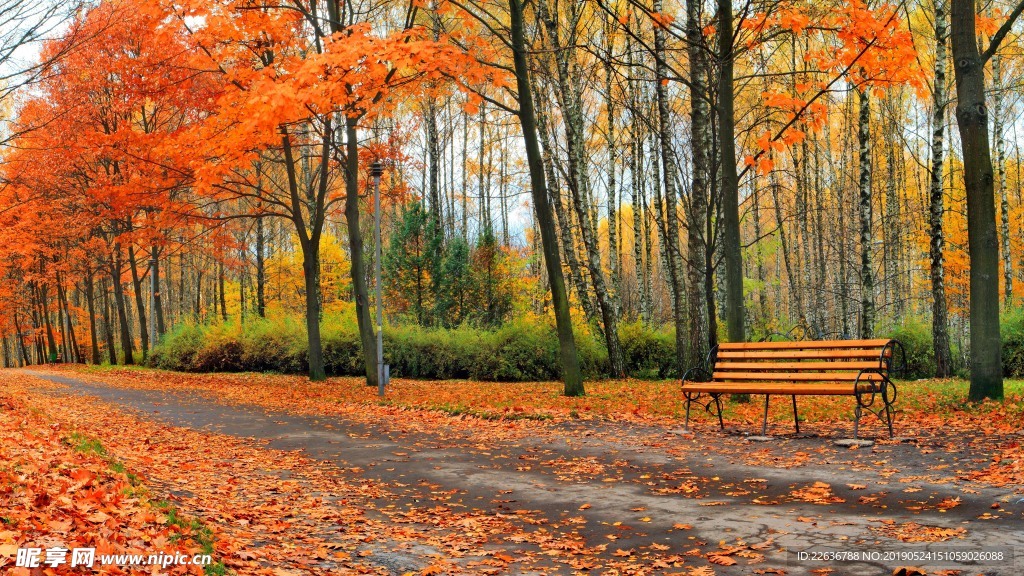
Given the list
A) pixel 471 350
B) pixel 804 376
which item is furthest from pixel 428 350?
pixel 804 376

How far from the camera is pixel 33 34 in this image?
9.91 m

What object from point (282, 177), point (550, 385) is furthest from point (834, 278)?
point (282, 177)

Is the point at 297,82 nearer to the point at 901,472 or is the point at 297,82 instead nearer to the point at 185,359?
the point at 901,472

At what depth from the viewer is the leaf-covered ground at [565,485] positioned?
14.3ft

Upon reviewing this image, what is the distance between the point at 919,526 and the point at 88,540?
455 cm

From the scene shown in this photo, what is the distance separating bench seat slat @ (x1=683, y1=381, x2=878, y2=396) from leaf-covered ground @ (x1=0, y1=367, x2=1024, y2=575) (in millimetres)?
547

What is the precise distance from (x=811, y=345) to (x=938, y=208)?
847cm

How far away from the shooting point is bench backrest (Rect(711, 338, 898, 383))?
770 cm

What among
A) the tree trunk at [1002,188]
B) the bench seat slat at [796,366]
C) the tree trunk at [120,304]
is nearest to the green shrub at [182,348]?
the tree trunk at [120,304]

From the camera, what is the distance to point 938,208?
14.7 meters

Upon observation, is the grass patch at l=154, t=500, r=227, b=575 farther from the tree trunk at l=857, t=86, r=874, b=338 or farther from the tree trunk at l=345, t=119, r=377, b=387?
the tree trunk at l=857, t=86, r=874, b=338

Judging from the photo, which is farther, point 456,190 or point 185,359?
point 456,190

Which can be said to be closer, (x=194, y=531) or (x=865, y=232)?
(x=194, y=531)

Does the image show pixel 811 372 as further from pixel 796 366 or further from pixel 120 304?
pixel 120 304
